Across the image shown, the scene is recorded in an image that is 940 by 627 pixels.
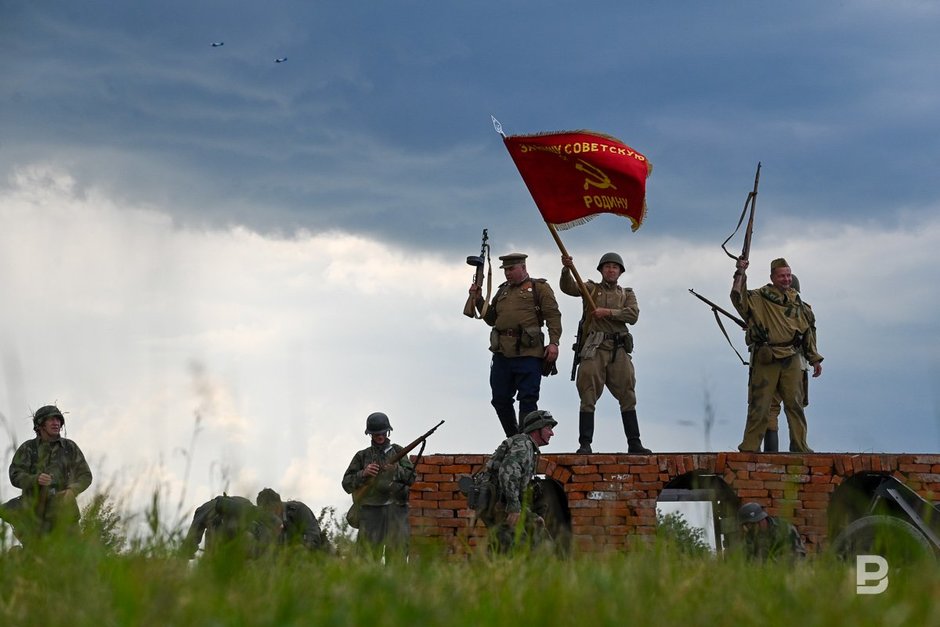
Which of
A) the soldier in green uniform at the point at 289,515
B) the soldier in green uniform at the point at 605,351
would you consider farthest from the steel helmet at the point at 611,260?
the soldier in green uniform at the point at 289,515

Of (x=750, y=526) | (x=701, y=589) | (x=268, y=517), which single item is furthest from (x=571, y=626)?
(x=750, y=526)

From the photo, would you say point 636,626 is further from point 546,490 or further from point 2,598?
point 546,490

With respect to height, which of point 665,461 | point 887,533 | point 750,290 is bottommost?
point 887,533

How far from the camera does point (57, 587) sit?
4121 mm

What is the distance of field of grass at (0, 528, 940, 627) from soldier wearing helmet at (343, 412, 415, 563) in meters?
6.19

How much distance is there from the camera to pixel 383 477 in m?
11.2

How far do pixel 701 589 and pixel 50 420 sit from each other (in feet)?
27.3

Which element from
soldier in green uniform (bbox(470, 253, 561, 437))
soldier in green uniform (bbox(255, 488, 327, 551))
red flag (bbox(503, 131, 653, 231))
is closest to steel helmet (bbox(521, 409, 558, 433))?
soldier in green uniform (bbox(255, 488, 327, 551))

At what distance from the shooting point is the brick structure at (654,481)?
11.5m

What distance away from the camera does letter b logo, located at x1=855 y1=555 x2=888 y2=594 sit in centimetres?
431

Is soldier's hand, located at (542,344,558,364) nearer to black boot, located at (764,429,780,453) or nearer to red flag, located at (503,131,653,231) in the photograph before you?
red flag, located at (503,131,653,231)

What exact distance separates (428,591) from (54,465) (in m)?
8.10

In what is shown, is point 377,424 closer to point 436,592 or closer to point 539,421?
point 539,421

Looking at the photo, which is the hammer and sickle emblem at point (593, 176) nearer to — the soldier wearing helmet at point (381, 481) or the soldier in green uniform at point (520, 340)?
the soldier in green uniform at point (520, 340)
